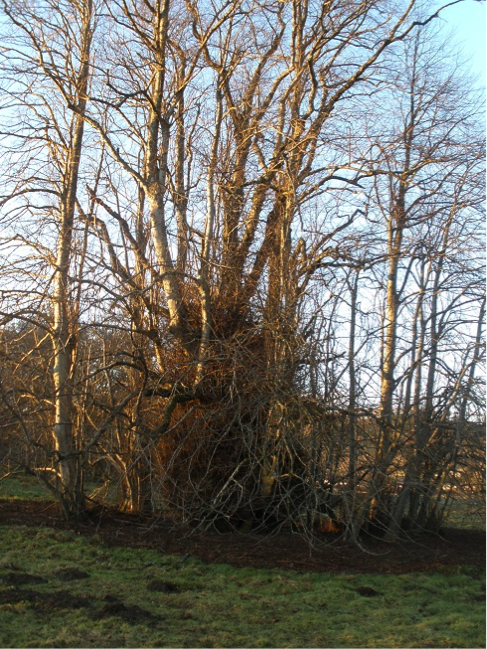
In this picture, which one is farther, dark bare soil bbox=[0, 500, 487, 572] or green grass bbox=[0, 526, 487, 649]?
dark bare soil bbox=[0, 500, 487, 572]

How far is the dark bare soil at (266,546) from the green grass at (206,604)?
0.36 meters

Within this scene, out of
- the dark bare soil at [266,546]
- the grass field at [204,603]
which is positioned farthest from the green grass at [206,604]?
the dark bare soil at [266,546]

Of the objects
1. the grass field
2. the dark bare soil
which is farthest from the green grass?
the dark bare soil

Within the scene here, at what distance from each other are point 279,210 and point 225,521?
487 centimetres

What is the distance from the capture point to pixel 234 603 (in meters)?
6.97

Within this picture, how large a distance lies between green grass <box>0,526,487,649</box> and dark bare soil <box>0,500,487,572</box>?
0.36 metres

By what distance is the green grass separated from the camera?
18.7 feet

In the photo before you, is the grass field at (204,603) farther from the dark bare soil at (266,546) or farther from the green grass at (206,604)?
the dark bare soil at (266,546)

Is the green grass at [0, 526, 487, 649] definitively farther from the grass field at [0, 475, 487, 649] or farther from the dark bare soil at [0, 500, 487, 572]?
the dark bare soil at [0, 500, 487, 572]

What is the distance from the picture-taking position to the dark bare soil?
8969 millimetres

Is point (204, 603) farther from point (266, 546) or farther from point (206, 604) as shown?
point (266, 546)

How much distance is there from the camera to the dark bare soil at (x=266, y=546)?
8.97 meters

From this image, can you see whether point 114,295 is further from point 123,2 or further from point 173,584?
point 123,2

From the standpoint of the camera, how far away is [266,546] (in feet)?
31.9
